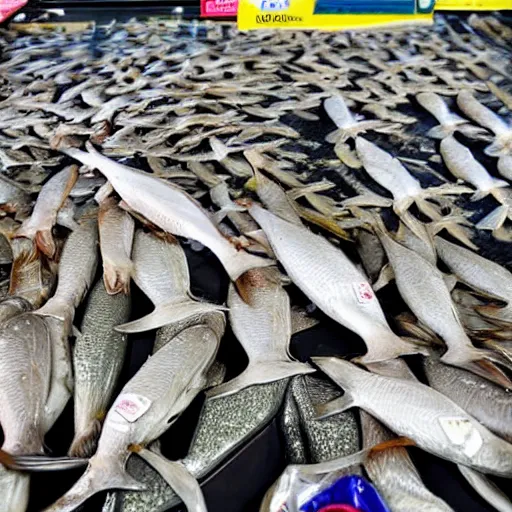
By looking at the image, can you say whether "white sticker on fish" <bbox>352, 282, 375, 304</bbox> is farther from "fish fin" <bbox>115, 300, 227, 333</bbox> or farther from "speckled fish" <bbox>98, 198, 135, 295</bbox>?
"speckled fish" <bbox>98, 198, 135, 295</bbox>

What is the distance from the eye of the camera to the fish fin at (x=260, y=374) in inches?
60.6

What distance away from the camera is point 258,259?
188 cm

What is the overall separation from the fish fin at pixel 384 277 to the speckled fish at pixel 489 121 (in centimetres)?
102

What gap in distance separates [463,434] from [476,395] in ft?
0.51

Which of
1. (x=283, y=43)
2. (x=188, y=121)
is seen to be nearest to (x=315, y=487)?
(x=188, y=121)

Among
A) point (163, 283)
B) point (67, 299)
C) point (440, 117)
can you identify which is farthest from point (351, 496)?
point (440, 117)

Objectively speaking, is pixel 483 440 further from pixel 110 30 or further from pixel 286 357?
pixel 110 30

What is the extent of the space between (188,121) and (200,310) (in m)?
1.36

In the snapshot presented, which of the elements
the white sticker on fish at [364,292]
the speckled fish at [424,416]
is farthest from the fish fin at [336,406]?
the white sticker on fish at [364,292]

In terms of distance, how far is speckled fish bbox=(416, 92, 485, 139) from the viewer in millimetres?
2783

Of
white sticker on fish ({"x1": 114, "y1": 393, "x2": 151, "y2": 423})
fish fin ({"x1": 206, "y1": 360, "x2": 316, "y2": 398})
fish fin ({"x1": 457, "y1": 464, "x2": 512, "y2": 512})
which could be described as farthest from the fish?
white sticker on fish ({"x1": 114, "y1": 393, "x2": 151, "y2": 423})

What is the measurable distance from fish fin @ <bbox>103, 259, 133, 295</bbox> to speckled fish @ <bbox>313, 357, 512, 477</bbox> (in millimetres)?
685

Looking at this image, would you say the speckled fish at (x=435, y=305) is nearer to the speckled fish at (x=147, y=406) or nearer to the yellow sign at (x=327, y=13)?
the speckled fish at (x=147, y=406)

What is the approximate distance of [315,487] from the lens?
1.33 m
